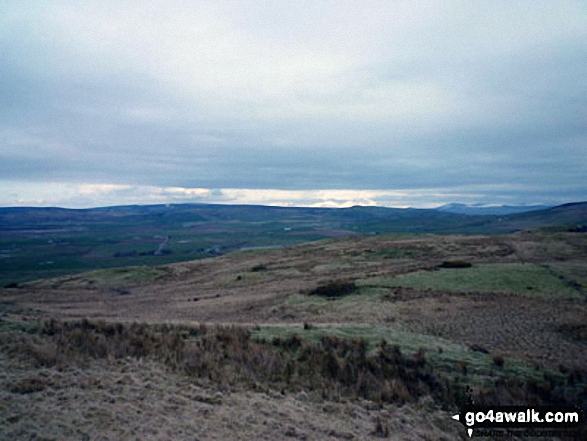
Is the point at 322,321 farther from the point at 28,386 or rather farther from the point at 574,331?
the point at 28,386

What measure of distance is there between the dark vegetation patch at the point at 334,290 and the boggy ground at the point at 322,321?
0.52 m

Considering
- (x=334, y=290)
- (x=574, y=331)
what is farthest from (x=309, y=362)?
(x=334, y=290)

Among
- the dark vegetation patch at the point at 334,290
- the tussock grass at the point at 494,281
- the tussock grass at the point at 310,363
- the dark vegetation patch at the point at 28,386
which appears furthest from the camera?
the dark vegetation patch at the point at 334,290

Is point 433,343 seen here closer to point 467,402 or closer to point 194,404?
point 467,402

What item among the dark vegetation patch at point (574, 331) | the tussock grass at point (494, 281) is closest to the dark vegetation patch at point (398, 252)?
the tussock grass at point (494, 281)

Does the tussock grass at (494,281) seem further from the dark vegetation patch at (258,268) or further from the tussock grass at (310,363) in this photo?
the dark vegetation patch at (258,268)

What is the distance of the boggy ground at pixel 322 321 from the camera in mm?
8164

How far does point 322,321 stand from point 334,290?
818cm

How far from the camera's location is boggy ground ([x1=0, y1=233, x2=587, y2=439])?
26.8 ft

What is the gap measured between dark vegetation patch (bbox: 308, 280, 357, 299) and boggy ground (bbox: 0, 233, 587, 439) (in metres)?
0.52

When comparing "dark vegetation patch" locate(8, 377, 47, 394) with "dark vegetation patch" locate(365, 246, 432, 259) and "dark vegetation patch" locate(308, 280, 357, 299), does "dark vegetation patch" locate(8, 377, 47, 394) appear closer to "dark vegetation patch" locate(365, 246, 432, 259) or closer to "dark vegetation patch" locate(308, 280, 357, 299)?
"dark vegetation patch" locate(308, 280, 357, 299)

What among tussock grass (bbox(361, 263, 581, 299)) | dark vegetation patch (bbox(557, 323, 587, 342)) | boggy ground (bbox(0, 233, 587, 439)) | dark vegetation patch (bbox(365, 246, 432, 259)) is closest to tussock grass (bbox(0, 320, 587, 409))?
boggy ground (bbox(0, 233, 587, 439))

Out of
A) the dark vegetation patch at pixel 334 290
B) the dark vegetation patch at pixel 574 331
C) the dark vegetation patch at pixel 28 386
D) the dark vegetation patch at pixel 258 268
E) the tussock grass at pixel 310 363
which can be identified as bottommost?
the dark vegetation patch at pixel 258 268

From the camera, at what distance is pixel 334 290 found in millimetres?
29578
